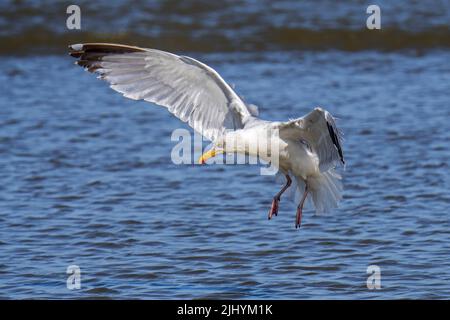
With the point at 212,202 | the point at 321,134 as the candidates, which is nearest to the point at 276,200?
the point at 321,134

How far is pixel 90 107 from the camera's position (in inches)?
437

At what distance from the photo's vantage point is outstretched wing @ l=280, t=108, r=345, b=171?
599cm

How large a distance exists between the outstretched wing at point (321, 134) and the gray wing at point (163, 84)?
0.54m

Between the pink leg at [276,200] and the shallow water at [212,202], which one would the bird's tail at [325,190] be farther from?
the shallow water at [212,202]

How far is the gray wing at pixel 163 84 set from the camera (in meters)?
6.75

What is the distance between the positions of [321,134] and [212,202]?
182cm

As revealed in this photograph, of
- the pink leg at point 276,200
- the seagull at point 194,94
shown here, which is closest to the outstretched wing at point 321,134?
the seagull at point 194,94

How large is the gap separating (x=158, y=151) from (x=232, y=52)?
15.1ft

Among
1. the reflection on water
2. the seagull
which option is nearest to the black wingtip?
the seagull

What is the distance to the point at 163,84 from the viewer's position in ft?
22.5

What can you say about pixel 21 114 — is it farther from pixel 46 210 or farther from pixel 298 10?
pixel 298 10

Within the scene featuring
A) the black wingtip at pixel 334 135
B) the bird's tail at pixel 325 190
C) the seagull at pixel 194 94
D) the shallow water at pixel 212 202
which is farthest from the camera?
the bird's tail at pixel 325 190

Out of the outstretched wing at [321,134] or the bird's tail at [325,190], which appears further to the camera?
the bird's tail at [325,190]

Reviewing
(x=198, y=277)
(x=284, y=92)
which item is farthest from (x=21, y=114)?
(x=198, y=277)
